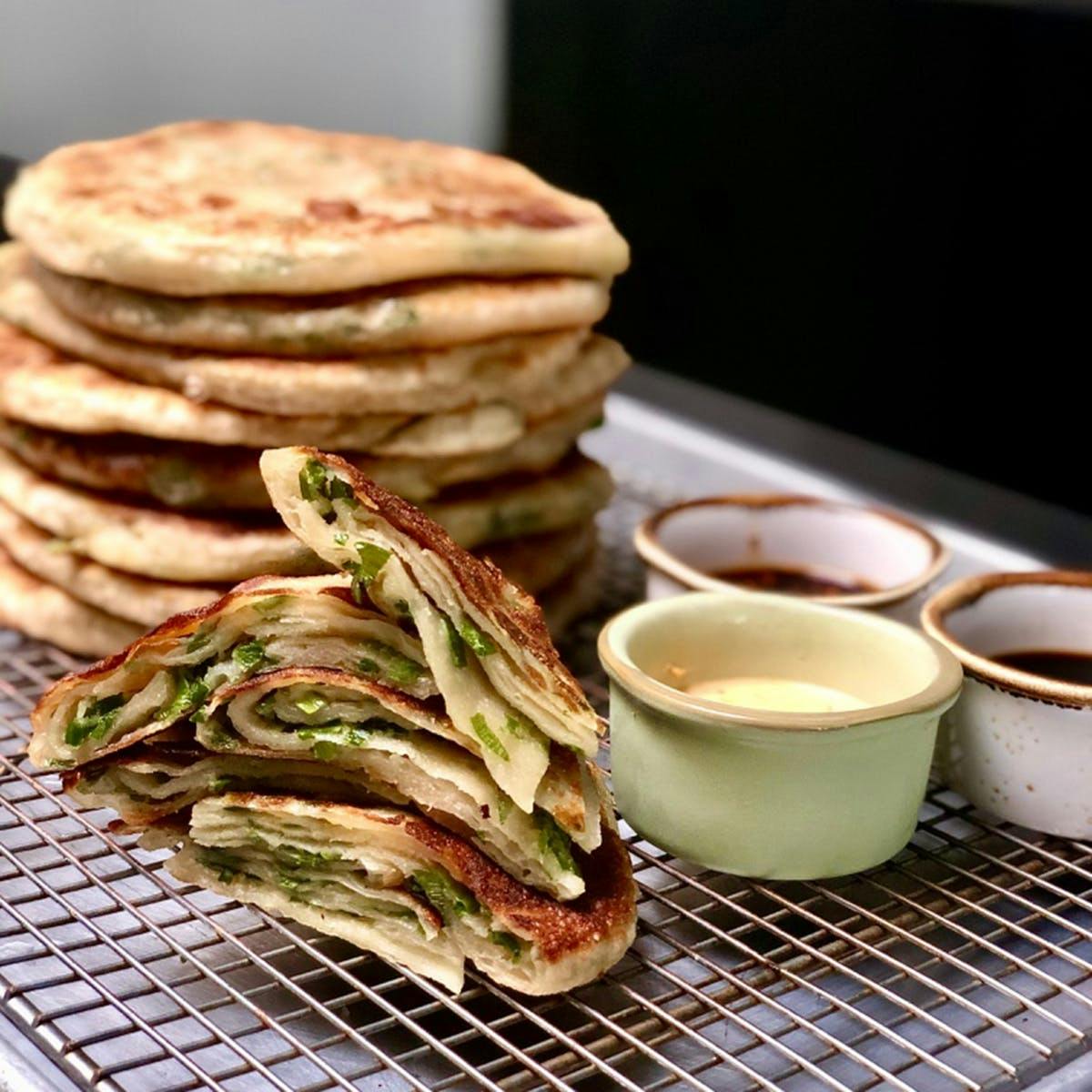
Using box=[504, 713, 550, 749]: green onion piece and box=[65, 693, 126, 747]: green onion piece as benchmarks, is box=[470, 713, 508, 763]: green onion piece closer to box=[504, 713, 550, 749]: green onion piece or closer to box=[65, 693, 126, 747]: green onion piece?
box=[504, 713, 550, 749]: green onion piece

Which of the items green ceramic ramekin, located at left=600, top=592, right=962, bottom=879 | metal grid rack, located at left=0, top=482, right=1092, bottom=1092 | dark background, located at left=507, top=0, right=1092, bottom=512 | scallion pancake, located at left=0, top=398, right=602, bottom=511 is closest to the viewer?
metal grid rack, located at left=0, top=482, right=1092, bottom=1092

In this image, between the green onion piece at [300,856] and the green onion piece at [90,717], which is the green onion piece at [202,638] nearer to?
the green onion piece at [90,717]

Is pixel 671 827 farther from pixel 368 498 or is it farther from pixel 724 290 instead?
pixel 724 290

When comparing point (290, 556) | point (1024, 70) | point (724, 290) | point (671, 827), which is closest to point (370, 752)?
point (671, 827)

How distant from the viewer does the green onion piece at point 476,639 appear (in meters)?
1.86

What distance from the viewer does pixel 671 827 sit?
2195 millimetres

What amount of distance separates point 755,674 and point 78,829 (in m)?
1.01

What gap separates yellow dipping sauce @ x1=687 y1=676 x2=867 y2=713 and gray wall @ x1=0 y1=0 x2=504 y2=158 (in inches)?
107

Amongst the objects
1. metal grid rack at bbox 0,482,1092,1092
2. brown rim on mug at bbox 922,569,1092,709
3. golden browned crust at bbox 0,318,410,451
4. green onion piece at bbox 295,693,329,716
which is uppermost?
golden browned crust at bbox 0,318,410,451

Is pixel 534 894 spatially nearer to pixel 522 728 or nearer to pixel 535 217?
pixel 522 728

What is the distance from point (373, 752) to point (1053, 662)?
3.80 ft

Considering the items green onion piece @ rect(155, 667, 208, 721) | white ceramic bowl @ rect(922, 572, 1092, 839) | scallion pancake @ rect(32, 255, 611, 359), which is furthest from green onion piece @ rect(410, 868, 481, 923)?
scallion pancake @ rect(32, 255, 611, 359)

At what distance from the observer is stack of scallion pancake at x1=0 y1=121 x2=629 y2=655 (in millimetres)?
2582

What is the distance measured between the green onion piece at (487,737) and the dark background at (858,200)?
2.29 meters
